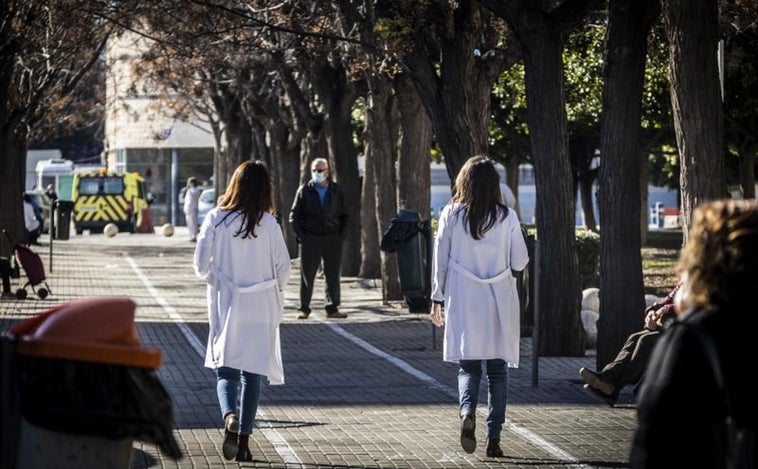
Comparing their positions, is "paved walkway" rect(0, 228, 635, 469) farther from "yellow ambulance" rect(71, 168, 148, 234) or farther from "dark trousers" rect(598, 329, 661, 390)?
"yellow ambulance" rect(71, 168, 148, 234)

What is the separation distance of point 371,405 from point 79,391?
703 centimetres

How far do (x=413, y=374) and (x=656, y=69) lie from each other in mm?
14892

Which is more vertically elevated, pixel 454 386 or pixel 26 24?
pixel 26 24

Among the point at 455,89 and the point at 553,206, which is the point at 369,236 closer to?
the point at 455,89

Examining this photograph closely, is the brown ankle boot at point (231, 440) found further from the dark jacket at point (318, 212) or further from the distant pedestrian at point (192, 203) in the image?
the distant pedestrian at point (192, 203)

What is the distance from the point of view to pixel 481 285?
9648mm

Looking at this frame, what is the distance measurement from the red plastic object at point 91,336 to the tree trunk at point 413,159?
1719 centimetres

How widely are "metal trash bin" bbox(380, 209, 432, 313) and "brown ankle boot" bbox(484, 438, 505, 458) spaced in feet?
25.3

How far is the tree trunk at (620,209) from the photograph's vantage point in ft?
44.1

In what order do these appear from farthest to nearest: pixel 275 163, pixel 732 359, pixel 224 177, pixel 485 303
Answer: pixel 224 177, pixel 275 163, pixel 485 303, pixel 732 359

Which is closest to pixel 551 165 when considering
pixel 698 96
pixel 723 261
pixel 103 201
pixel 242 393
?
pixel 698 96

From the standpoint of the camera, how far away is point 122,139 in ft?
264

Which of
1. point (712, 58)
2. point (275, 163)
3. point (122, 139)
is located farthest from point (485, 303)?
point (122, 139)

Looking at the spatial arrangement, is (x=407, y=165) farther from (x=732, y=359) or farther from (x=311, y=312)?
(x=732, y=359)
